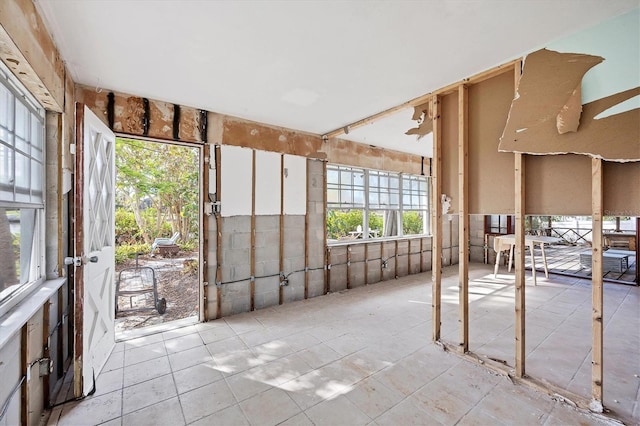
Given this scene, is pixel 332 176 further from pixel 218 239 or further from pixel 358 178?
pixel 218 239

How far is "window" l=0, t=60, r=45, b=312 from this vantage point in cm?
159

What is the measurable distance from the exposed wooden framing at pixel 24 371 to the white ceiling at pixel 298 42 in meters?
2.00

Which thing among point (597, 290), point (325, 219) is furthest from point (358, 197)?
point (597, 290)

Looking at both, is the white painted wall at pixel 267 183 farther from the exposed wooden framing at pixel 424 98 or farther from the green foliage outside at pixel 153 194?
the green foliage outside at pixel 153 194

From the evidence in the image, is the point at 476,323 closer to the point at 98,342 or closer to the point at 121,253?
the point at 98,342

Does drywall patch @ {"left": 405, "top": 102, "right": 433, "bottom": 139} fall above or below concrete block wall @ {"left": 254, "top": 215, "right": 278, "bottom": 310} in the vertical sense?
above

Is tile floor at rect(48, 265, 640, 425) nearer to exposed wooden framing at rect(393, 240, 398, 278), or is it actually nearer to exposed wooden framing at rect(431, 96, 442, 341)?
exposed wooden framing at rect(431, 96, 442, 341)

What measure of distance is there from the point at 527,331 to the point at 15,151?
4.78 metres

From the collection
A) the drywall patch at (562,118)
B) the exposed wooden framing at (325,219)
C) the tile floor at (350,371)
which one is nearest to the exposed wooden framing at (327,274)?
the exposed wooden framing at (325,219)

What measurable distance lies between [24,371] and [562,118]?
3.81m

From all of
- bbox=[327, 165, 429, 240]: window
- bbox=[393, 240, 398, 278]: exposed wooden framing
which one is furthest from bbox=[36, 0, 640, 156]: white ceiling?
bbox=[393, 240, 398, 278]: exposed wooden framing

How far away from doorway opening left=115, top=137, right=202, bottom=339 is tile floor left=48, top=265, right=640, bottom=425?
985 mm

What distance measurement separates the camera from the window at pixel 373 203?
4.96 metres

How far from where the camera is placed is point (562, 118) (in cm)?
192
